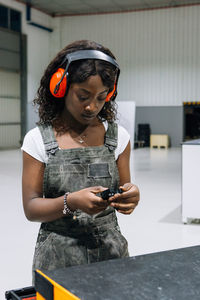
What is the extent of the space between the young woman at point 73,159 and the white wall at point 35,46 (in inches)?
544

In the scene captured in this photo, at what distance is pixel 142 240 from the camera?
147 inches

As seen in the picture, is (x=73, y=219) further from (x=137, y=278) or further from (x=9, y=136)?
(x=9, y=136)

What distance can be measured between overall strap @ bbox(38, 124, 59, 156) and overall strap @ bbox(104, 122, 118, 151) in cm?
23

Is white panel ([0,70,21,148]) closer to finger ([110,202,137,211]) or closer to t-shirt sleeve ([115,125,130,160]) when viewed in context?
t-shirt sleeve ([115,125,130,160])

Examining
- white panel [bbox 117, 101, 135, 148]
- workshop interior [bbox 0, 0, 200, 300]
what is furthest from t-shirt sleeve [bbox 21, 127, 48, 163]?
white panel [bbox 117, 101, 135, 148]

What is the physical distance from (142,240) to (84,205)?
8.56ft

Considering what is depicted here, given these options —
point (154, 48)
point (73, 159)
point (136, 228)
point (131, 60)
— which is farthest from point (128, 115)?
point (73, 159)

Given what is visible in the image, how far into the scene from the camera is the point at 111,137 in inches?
63.3

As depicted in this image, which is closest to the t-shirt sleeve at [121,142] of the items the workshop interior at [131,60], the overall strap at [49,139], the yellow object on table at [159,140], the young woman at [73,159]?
the young woman at [73,159]

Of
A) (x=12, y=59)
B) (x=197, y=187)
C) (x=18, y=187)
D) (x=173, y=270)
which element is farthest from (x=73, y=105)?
(x=12, y=59)

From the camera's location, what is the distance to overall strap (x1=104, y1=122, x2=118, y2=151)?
1.59 metres

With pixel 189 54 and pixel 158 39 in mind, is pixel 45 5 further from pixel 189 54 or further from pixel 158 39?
pixel 189 54

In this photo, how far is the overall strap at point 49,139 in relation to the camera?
1.48 meters

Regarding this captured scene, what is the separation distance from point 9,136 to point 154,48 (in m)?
6.78
